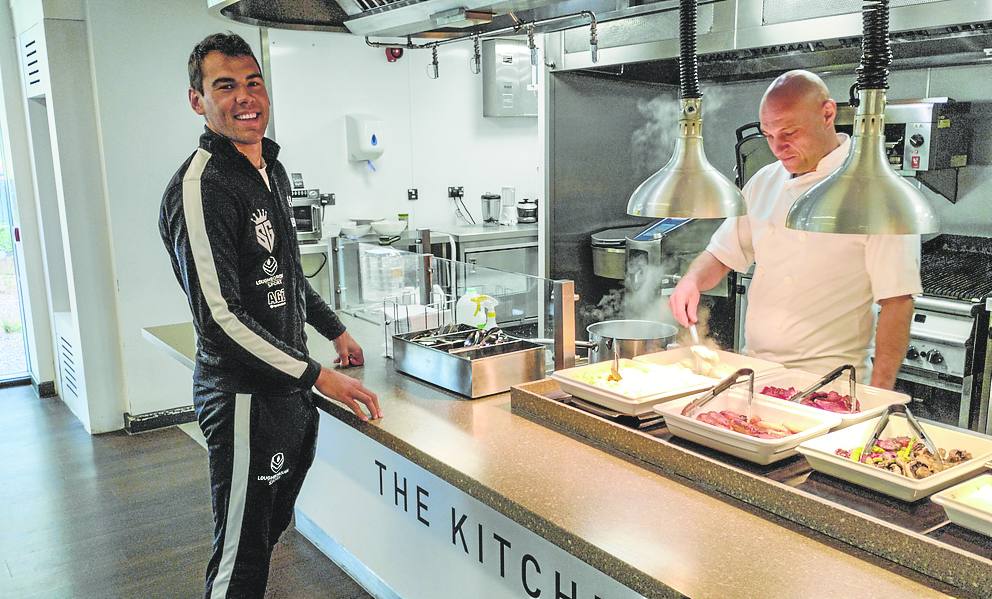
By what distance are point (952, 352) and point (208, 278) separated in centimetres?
303

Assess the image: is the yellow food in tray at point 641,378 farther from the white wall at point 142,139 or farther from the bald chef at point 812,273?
the white wall at point 142,139

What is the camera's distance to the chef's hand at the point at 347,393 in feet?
7.77

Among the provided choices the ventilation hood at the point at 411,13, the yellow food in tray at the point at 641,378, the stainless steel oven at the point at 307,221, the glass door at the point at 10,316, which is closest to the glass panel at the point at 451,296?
the yellow food in tray at the point at 641,378

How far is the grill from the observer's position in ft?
11.5

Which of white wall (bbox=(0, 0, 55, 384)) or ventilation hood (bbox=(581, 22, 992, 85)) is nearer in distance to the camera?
ventilation hood (bbox=(581, 22, 992, 85))

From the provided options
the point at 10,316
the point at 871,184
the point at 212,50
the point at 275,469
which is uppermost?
the point at 212,50

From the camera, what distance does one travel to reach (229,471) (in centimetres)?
232

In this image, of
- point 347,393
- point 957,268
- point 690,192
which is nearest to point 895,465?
point 690,192

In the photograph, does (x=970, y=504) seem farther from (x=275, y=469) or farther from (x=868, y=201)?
(x=275, y=469)

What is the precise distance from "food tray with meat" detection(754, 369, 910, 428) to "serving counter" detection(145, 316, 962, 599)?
400 millimetres

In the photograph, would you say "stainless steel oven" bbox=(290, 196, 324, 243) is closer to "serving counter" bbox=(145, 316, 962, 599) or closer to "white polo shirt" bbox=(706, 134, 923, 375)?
"serving counter" bbox=(145, 316, 962, 599)

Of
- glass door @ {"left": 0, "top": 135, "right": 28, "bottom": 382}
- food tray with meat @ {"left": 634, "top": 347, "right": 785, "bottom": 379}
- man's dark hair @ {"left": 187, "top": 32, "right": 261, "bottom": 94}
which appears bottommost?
glass door @ {"left": 0, "top": 135, "right": 28, "bottom": 382}

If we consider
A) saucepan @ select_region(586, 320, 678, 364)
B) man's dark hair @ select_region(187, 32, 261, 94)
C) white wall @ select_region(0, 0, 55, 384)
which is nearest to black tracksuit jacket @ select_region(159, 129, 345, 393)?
man's dark hair @ select_region(187, 32, 261, 94)

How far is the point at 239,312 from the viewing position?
2.24 meters
